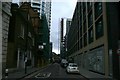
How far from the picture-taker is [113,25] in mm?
25406

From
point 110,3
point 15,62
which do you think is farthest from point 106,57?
point 15,62

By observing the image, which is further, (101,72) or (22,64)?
(22,64)

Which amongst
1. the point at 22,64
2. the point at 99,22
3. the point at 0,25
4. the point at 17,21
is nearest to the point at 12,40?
the point at 17,21

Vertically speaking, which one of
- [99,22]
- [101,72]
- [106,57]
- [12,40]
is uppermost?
[99,22]

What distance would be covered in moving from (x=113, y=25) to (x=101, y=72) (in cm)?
719

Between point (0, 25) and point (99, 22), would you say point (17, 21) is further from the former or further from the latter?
point (0, 25)

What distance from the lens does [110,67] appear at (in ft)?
81.4

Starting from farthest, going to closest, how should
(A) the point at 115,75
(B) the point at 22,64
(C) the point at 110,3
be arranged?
(B) the point at 22,64
(C) the point at 110,3
(A) the point at 115,75

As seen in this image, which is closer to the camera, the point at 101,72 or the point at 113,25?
the point at 113,25

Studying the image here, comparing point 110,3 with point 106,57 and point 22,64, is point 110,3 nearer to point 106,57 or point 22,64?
point 106,57

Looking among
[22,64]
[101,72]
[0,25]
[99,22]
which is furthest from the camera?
[22,64]

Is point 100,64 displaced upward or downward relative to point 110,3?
downward

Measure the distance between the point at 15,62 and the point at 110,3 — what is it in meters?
15.8

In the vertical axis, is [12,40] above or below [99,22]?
below
